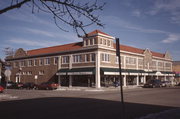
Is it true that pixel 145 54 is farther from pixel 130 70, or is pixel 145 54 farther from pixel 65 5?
pixel 65 5

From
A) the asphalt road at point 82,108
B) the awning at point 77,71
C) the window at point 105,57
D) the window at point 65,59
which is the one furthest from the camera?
the window at point 65,59

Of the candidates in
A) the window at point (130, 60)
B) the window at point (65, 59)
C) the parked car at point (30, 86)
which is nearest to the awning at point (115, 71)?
the window at point (130, 60)

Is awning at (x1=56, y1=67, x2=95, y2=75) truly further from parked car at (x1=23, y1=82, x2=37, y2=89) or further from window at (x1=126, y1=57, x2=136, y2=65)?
window at (x1=126, y1=57, x2=136, y2=65)

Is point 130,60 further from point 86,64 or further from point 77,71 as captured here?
point 77,71

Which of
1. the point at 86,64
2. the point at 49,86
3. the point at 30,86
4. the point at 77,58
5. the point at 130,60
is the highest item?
the point at 77,58

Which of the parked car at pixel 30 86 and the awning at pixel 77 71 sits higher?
the awning at pixel 77 71

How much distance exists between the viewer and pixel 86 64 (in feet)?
137

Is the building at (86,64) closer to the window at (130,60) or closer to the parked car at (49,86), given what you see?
the window at (130,60)

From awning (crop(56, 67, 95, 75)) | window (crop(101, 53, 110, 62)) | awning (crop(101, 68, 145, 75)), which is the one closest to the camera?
awning (crop(101, 68, 145, 75))

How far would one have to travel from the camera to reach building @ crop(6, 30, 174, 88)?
40469 mm

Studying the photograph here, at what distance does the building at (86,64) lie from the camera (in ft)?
133

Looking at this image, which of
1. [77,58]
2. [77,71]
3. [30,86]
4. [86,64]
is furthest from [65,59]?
[30,86]

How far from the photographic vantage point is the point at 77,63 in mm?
43375

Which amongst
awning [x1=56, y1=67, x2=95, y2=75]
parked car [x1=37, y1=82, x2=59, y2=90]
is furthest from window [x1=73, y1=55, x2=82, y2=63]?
parked car [x1=37, y1=82, x2=59, y2=90]
